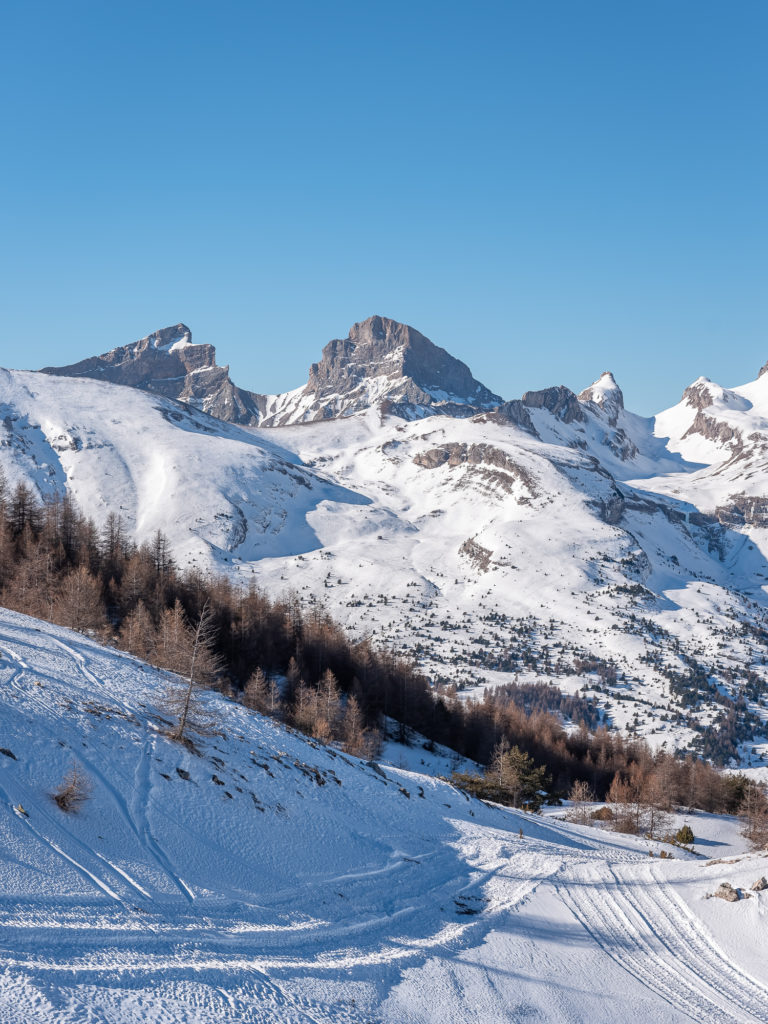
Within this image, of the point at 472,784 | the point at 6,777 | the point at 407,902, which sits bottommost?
the point at 472,784

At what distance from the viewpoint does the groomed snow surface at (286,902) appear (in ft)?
51.9

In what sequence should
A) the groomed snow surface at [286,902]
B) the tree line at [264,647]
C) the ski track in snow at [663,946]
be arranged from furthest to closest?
1. the tree line at [264,647]
2. the ski track in snow at [663,946]
3. the groomed snow surface at [286,902]

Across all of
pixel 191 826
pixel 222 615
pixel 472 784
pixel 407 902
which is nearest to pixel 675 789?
pixel 472 784

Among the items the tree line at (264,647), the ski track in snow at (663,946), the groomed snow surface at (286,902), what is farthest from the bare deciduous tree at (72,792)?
the tree line at (264,647)

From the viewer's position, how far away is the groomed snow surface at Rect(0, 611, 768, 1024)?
51.9 feet

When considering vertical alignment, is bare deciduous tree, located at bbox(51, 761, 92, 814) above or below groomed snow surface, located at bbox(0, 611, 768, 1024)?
above

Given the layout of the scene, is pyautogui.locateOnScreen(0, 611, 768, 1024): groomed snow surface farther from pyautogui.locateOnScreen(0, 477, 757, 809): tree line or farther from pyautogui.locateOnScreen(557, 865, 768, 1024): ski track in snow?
pyautogui.locateOnScreen(0, 477, 757, 809): tree line

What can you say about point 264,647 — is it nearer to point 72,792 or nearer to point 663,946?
point 72,792

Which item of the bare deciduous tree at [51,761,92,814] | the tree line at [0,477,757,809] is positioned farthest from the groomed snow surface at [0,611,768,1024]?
the tree line at [0,477,757,809]

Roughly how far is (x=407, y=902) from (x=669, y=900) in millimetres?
12434

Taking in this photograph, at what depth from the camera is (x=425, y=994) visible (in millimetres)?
17984

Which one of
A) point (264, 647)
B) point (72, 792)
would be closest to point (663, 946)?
point (72, 792)

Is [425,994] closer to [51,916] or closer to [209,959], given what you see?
[209,959]

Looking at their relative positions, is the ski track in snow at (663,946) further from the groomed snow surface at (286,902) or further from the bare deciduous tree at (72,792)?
the bare deciduous tree at (72,792)
